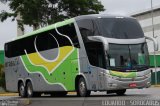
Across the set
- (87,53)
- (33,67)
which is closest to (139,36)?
(87,53)

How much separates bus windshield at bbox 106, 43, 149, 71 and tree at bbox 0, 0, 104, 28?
24.2 metres

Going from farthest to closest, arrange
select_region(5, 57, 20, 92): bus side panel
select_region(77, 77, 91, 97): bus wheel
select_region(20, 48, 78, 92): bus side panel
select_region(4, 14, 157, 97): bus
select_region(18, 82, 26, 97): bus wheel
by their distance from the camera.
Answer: select_region(5, 57, 20, 92): bus side panel
select_region(18, 82, 26, 97): bus wheel
select_region(20, 48, 78, 92): bus side panel
select_region(77, 77, 91, 97): bus wheel
select_region(4, 14, 157, 97): bus

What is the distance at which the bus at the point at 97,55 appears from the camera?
80.8 ft

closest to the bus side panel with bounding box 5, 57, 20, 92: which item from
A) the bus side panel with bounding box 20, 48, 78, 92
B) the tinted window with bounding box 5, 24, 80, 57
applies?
the tinted window with bounding box 5, 24, 80, 57

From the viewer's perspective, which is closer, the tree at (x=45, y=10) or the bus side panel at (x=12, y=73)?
the bus side panel at (x=12, y=73)

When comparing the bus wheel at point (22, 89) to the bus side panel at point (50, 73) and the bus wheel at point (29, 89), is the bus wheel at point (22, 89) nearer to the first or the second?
the bus wheel at point (29, 89)

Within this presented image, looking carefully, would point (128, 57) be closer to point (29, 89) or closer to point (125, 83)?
point (125, 83)

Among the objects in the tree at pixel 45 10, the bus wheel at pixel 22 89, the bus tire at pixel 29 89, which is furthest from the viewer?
the tree at pixel 45 10

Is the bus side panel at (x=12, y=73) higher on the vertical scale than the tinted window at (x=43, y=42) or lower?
lower

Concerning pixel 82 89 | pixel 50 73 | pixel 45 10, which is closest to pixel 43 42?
pixel 50 73

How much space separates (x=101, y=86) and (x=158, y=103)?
8135 millimetres

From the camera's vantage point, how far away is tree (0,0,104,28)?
161ft

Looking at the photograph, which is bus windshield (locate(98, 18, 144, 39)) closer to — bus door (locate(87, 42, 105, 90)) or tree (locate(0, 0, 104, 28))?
bus door (locate(87, 42, 105, 90))

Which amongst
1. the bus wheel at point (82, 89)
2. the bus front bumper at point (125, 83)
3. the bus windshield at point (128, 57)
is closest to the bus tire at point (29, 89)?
the bus wheel at point (82, 89)
